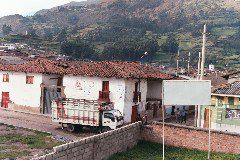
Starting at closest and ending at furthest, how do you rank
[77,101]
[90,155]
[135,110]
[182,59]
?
[90,155] → [77,101] → [135,110] → [182,59]

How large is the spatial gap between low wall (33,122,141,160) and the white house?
372 inches

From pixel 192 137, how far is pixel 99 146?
8.38 meters

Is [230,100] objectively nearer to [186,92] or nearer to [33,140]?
[186,92]

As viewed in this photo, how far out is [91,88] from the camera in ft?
130

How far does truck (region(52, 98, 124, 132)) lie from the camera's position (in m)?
31.6

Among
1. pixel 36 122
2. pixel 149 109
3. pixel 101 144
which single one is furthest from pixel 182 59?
pixel 101 144

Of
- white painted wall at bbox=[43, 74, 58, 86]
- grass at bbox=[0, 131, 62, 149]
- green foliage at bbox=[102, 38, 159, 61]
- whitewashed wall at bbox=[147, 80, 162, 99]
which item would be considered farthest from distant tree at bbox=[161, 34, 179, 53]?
grass at bbox=[0, 131, 62, 149]

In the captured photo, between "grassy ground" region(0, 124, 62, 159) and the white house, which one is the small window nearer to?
the white house

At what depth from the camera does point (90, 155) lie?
2188cm

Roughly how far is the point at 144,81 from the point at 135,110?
3696mm

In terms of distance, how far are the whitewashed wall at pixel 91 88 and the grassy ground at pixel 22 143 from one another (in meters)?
9.32

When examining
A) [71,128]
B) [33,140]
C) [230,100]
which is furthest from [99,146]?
[230,100]

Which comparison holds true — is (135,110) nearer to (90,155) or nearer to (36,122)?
(36,122)

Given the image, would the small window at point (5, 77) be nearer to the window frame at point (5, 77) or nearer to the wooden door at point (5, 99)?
the window frame at point (5, 77)
